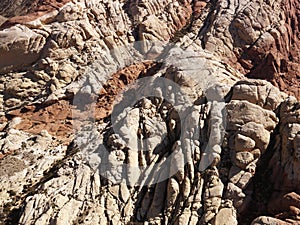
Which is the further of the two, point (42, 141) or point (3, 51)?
point (3, 51)

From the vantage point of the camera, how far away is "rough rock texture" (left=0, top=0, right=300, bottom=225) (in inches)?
1222

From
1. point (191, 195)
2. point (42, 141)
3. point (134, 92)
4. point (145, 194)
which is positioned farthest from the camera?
point (134, 92)

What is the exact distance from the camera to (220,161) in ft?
105

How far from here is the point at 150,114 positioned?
37750mm

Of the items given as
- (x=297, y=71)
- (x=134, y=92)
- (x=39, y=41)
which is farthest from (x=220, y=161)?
(x=39, y=41)

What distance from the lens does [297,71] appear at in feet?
164

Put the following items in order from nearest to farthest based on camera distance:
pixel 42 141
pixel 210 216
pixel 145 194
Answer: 1. pixel 210 216
2. pixel 145 194
3. pixel 42 141

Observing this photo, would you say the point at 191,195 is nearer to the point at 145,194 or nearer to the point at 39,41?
the point at 145,194

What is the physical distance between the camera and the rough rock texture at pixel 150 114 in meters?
31.0

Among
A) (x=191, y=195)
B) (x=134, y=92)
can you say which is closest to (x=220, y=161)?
(x=191, y=195)

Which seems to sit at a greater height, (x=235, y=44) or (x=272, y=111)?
(x=235, y=44)

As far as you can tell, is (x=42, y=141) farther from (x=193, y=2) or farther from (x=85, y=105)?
(x=193, y=2)

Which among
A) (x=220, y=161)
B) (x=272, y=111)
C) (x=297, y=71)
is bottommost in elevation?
(x=220, y=161)

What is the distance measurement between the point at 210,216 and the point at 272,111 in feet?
29.9
